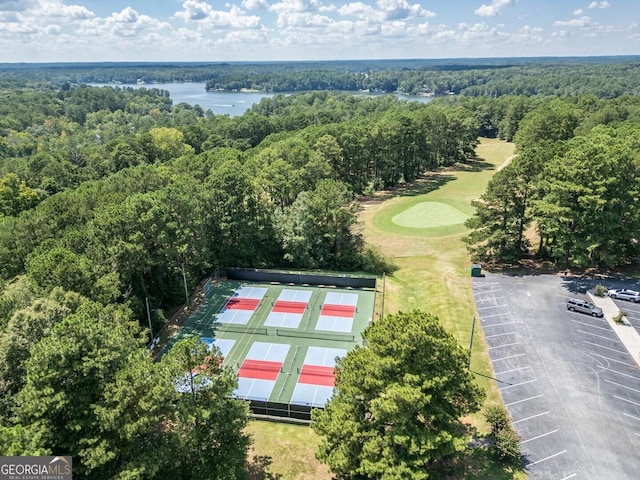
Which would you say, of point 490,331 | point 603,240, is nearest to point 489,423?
point 490,331

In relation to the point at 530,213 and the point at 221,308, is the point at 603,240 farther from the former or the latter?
the point at 221,308

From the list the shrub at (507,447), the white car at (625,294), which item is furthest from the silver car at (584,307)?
the shrub at (507,447)

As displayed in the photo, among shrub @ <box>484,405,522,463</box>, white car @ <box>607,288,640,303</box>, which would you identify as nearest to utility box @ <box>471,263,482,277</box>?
white car @ <box>607,288,640,303</box>

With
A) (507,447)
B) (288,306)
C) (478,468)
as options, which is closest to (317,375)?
(288,306)

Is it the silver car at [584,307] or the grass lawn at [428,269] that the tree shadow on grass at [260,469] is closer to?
the grass lawn at [428,269]

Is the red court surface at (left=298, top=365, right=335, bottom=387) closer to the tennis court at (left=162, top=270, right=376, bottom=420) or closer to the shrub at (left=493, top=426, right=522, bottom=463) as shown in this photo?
the tennis court at (left=162, top=270, right=376, bottom=420)

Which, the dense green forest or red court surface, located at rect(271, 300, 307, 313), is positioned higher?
the dense green forest

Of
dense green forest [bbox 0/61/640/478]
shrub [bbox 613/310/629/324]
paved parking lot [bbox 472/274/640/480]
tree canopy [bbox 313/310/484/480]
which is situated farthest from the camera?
shrub [bbox 613/310/629/324]
